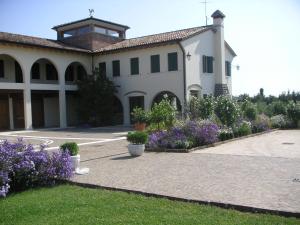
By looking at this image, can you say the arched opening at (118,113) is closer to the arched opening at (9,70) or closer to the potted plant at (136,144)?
the arched opening at (9,70)

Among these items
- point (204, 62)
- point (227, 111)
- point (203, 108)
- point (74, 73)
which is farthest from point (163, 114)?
point (74, 73)

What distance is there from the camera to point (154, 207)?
614cm

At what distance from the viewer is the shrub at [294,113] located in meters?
24.2

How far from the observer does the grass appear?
214 inches

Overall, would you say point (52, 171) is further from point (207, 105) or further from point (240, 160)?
point (207, 105)

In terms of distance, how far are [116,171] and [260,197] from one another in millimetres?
4165

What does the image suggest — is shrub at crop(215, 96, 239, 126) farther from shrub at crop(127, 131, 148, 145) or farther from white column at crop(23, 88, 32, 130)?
white column at crop(23, 88, 32, 130)

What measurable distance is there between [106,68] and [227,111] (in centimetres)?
1393

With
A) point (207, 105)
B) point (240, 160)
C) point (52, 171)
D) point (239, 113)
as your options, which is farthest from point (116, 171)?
point (239, 113)

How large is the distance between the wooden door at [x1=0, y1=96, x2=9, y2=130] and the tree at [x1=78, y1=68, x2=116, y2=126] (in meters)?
5.45

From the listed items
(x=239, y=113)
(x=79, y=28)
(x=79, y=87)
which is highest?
(x=79, y=28)

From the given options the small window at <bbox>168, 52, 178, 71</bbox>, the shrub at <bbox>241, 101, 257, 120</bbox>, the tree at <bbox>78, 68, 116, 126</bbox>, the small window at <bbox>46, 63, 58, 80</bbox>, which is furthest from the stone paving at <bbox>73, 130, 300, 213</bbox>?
the small window at <bbox>46, 63, 58, 80</bbox>

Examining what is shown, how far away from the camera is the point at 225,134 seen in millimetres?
16359

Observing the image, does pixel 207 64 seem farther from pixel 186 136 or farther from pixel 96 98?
pixel 186 136
